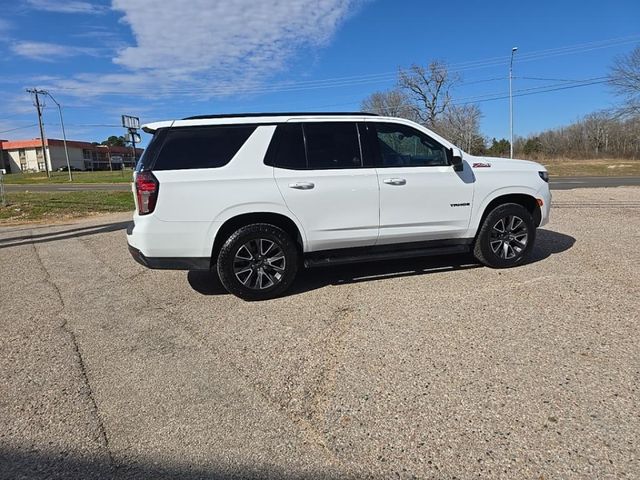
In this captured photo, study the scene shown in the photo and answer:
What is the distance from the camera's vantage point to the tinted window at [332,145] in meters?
4.98

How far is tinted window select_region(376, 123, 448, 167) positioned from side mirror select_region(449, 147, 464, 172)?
0.09 m

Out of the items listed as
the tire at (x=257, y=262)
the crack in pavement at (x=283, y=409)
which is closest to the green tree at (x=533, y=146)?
the tire at (x=257, y=262)

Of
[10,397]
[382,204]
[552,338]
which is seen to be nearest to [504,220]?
[382,204]

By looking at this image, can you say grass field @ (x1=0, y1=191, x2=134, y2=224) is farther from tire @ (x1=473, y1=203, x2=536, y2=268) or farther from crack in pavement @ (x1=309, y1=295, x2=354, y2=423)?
tire @ (x1=473, y1=203, x2=536, y2=268)

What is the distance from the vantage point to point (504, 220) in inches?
224

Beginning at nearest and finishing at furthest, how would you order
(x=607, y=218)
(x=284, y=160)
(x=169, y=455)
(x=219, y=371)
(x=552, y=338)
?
(x=169, y=455)
(x=219, y=371)
(x=552, y=338)
(x=284, y=160)
(x=607, y=218)

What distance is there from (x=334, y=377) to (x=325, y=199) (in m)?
2.24

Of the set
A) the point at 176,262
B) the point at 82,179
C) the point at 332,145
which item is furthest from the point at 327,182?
the point at 82,179

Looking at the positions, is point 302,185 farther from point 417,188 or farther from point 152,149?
point 152,149

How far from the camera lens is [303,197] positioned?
4844 mm

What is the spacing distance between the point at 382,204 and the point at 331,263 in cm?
90

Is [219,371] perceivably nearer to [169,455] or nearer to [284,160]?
[169,455]

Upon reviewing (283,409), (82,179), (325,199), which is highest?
(82,179)

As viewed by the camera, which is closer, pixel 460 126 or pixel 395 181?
pixel 395 181
